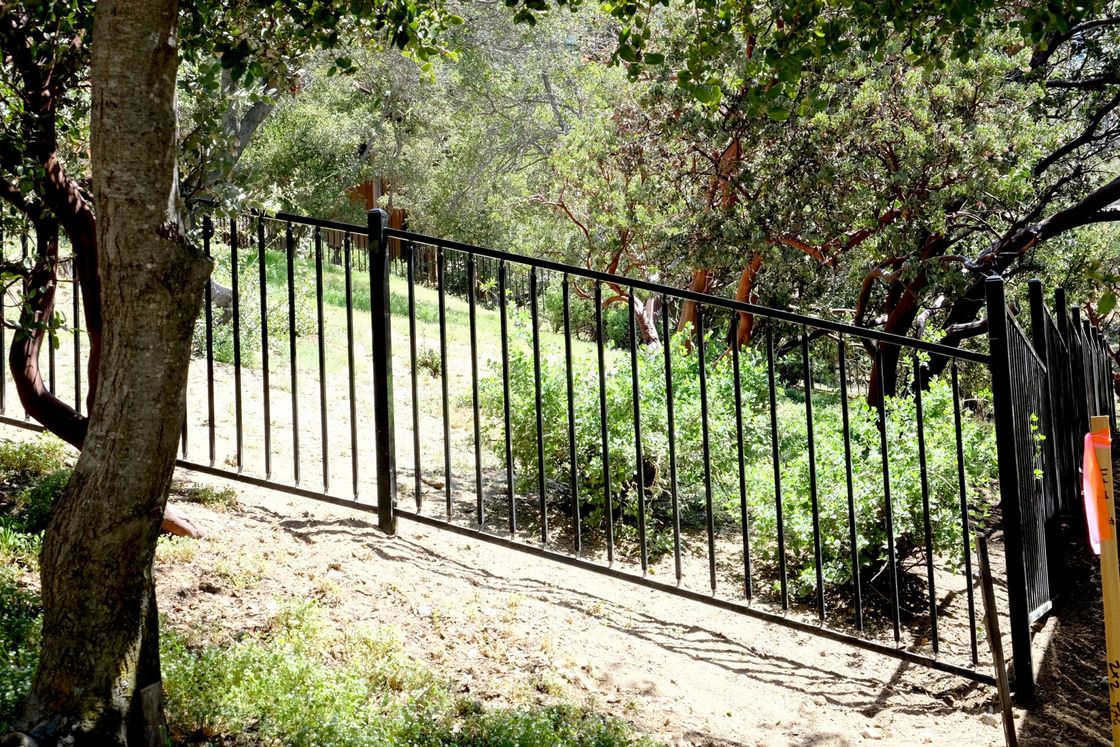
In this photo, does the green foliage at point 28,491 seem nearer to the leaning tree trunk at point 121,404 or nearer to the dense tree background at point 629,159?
the dense tree background at point 629,159

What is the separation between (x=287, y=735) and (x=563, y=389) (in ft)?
12.7

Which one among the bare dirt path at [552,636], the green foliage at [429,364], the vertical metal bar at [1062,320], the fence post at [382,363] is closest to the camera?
the bare dirt path at [552,636]

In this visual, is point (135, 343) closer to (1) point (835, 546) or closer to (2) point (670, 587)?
(2) point (670, 587)

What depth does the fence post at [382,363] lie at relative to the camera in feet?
14.6

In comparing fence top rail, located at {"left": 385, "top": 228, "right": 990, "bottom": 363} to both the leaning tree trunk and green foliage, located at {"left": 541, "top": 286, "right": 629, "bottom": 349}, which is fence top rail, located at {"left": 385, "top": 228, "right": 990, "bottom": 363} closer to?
the leaning tree trunk

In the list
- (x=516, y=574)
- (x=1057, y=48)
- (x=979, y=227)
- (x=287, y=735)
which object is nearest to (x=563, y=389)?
(x=516, y=574)

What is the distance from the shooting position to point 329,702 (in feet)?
9.83

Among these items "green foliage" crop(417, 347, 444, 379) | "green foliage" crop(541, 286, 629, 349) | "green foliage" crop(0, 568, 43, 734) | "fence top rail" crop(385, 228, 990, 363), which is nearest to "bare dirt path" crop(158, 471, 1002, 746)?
"green foliage" crop(0, 568, 43, 734)

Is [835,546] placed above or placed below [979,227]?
below

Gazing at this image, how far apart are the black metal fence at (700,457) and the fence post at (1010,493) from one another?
1cm

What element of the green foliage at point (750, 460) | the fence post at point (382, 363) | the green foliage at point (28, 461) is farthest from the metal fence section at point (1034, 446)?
the green foliage at point (28, 461)

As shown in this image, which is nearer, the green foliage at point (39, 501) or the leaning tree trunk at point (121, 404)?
the leaning tree trunk at point (121, 404)

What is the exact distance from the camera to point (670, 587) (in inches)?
166

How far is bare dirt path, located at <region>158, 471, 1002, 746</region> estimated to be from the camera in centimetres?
363
